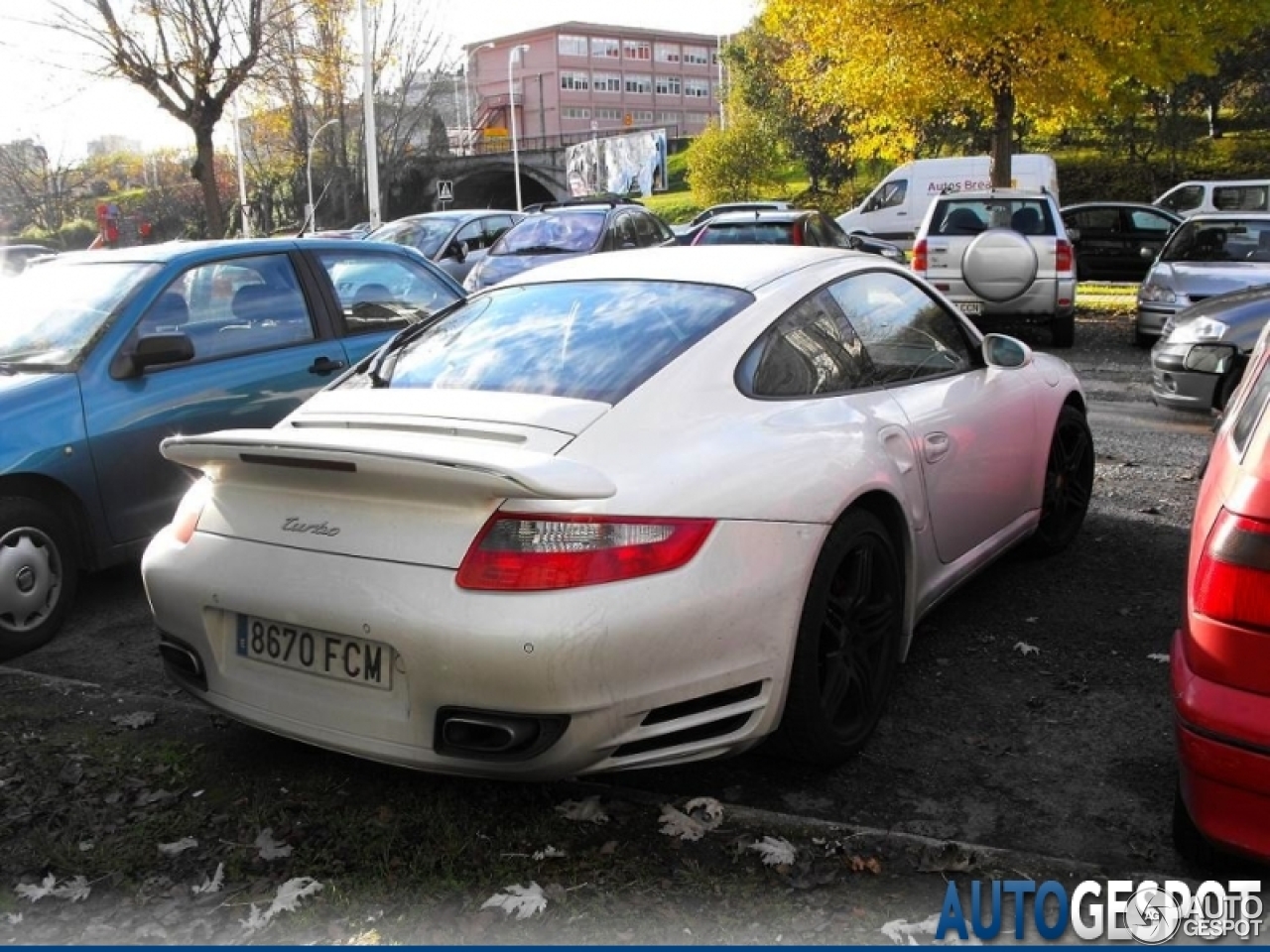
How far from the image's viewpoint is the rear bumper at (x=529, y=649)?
269 centimetres

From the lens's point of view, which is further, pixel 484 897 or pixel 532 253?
pixel 532 253

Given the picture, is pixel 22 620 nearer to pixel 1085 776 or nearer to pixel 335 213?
pixel 1085 776

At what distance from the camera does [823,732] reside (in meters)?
3.25

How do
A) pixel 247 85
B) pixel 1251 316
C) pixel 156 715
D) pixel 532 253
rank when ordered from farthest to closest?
pixel 247 85
pixel 532 253
pixel 1251 316
pixel 156 715

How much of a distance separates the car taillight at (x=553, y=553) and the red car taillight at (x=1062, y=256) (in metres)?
11.1

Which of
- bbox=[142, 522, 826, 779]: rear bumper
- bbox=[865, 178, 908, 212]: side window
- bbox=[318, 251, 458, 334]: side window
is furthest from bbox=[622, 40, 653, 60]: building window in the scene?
bbox=[142, 522, 826, 779]: rear bumper

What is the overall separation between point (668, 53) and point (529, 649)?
378 feet

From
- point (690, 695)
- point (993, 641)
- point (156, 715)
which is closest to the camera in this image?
point (690, 695)

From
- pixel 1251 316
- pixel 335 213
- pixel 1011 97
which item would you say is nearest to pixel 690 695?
pixel 1251 316

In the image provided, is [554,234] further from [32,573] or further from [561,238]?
[32,573]

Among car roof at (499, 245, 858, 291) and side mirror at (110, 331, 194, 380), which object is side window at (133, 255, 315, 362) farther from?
car roof at (499, 245, 858, 291)

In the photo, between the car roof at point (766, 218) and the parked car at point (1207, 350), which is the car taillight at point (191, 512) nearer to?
the parked car at point (1207, 350)

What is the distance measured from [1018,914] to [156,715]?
9.38 feet

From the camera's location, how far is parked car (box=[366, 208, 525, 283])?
16.2m
